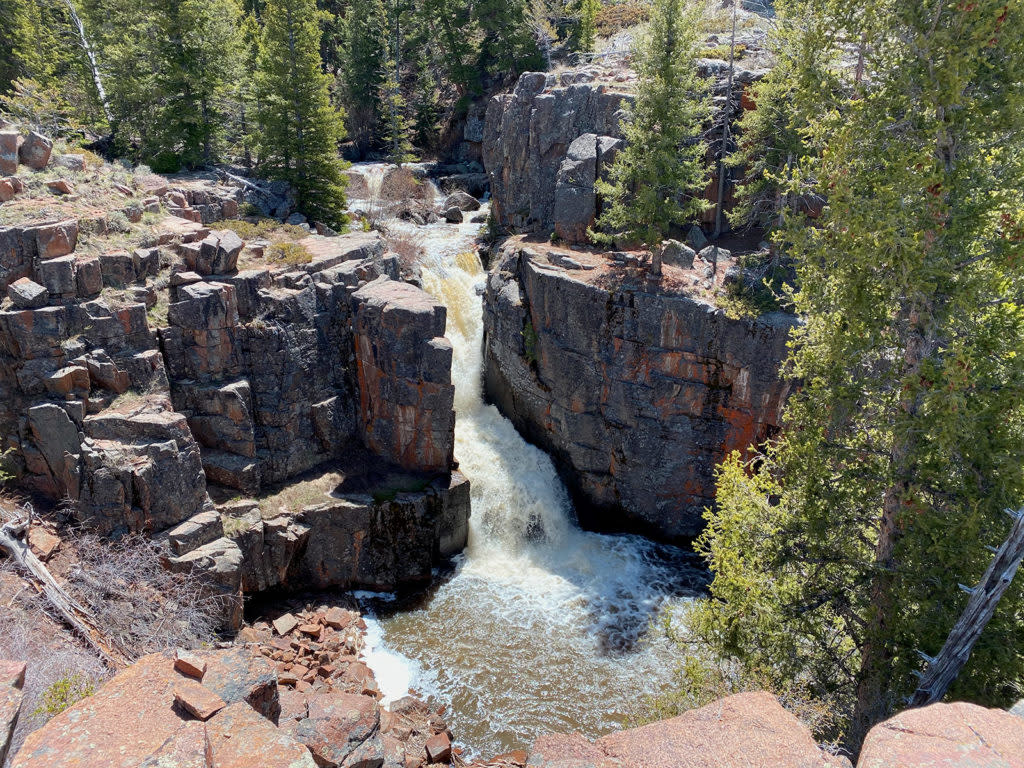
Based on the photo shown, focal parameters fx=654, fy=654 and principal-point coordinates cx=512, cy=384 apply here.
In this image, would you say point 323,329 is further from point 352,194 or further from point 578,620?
point 352,194

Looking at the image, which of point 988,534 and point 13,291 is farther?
point 13,291

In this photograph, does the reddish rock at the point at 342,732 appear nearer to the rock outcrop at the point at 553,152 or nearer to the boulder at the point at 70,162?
the rock outcrop at the point at 553,152

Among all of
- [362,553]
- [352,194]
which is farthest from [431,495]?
[352,194]

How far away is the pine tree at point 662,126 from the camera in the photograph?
22.3 m

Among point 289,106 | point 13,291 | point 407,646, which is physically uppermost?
point 289,106

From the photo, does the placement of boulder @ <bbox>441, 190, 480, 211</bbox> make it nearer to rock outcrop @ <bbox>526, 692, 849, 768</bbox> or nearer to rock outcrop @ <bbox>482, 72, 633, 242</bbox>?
rock outcrop @ <bbox>482, 72, 633, 242</bbox>

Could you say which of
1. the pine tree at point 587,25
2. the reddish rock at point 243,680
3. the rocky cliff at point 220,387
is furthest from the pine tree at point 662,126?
the pine tree at point 587,25

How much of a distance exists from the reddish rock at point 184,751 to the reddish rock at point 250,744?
7 centimetres

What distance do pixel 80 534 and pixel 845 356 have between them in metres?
17.8

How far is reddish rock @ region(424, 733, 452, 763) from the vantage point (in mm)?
14336

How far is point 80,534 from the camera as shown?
16594mm

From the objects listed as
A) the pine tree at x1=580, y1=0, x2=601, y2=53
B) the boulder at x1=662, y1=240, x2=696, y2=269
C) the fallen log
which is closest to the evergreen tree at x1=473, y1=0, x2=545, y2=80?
the pine tree at x1=580, y1=0, x2=601, y2=53

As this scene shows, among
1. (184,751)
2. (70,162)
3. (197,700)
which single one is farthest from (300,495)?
(184,751)

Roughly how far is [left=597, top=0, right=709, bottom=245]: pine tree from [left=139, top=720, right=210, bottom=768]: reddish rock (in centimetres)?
1954
